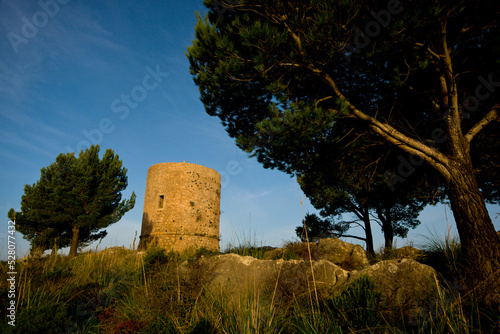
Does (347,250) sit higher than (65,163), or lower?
lower

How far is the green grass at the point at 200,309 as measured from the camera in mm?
2262

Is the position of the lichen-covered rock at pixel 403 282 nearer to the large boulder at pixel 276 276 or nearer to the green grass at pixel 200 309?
the green grass at pixel 200 309

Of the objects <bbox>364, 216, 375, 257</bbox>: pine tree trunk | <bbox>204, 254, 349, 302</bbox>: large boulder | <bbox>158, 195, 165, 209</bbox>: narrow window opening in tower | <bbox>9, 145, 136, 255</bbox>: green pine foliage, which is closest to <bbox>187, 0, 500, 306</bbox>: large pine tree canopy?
<bbox>204, 254, 349, 302</bbox>: large boulder

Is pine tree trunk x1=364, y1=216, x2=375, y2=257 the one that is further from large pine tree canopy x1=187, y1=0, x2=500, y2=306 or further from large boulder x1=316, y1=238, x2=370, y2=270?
large boulder x1=316, y1=238, x2=370, y2=270

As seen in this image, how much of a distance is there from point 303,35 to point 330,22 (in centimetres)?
65

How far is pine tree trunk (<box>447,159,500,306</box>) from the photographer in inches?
135

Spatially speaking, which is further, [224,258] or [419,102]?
[419,102]

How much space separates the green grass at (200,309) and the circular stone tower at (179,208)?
7654mm

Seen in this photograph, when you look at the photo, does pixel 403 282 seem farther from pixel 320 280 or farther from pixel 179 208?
pixel 179 208

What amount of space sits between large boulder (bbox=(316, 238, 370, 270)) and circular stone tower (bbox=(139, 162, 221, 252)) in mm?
7693

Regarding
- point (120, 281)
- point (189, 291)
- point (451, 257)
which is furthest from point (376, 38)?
point (120, 281)

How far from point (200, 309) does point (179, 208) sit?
986 centimetres

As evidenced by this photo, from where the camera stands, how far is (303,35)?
4621 millimetres

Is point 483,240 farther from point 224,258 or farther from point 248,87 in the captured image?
point 248,87
